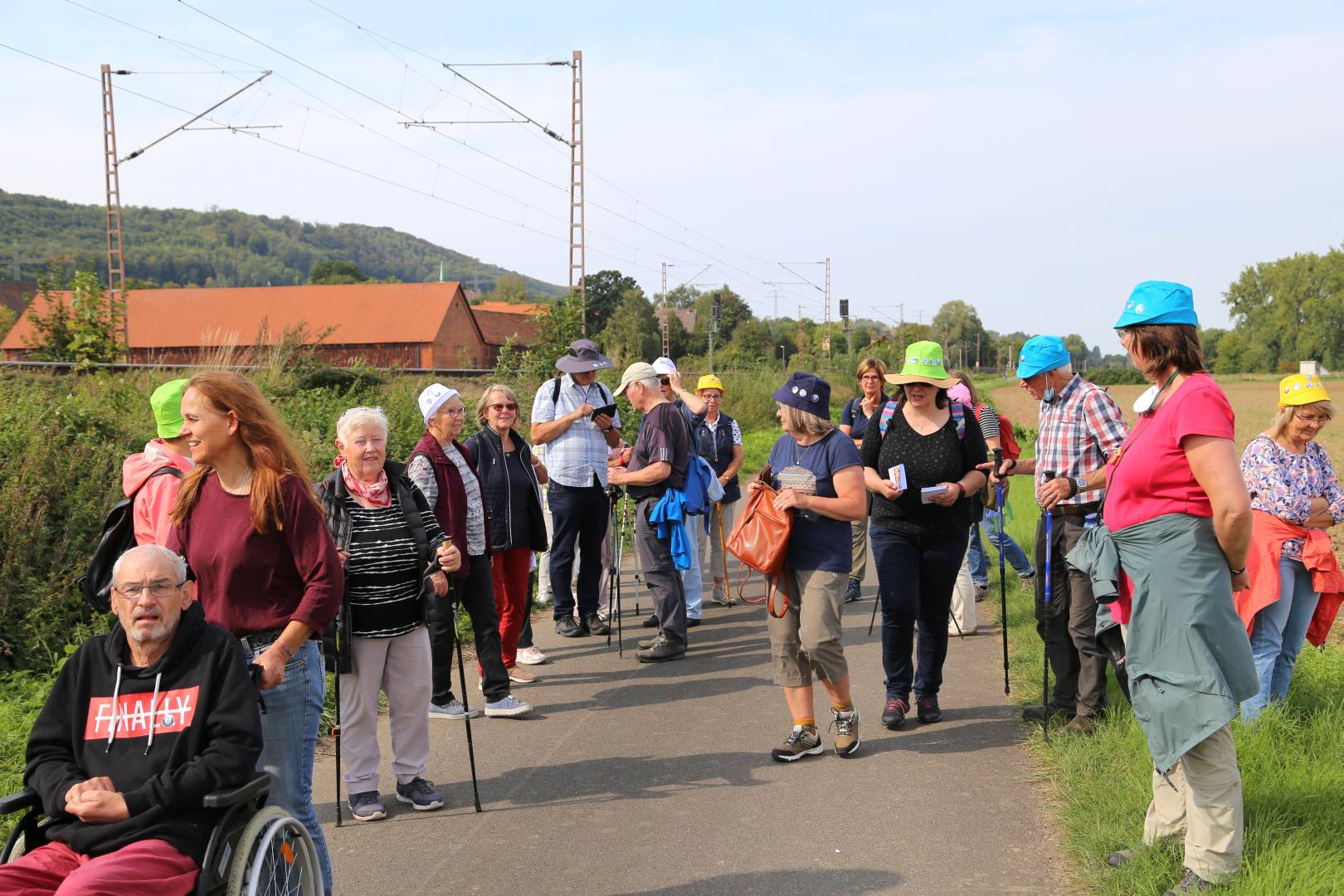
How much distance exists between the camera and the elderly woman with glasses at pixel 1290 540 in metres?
5.93

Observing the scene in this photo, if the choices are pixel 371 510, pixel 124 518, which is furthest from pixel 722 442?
pixel 124 518

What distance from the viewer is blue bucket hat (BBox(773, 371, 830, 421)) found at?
6137mm

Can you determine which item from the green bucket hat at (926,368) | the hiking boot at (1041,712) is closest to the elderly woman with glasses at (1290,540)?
the hiking boot at (1041,712)

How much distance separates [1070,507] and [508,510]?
361 cm

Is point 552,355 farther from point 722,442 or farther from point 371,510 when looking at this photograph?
point 371,510

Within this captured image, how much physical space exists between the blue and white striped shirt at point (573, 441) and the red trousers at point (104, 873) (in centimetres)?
561

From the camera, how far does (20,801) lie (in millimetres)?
3457

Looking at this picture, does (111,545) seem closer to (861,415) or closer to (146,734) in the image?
(146,734)

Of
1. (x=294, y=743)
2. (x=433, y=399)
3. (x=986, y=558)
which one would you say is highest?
(x=433, y=399)

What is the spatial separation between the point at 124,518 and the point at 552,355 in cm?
1619

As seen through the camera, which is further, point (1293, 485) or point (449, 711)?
point (449, 711)

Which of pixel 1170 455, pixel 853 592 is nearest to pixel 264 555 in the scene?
pixel 1170 455

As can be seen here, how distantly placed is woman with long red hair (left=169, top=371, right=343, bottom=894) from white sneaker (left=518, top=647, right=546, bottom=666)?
4.35m

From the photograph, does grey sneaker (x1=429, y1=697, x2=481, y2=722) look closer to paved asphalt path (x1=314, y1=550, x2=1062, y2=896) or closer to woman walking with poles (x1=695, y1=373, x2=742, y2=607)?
paved asphalt path (x1=314, y1=550, x2=1062, y2=896)
